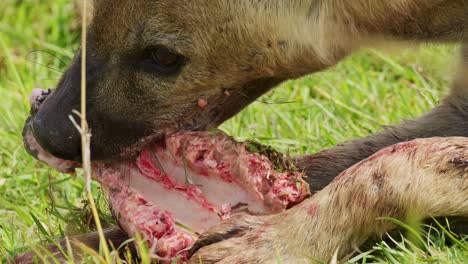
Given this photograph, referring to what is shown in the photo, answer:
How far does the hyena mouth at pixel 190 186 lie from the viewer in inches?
130

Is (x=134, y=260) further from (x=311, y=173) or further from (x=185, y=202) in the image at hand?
(x=311, y=173)

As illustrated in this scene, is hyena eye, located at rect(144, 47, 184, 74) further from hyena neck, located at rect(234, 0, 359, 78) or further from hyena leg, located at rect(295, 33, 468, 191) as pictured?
hyena leg, located at rect(295, 33, 468, 191)

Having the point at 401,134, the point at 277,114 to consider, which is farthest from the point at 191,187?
the point at 277,114

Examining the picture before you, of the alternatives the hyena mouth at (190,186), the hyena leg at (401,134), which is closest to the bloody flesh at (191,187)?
the hyena mouth at (190,186)

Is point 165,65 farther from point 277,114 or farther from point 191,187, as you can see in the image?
point 277,114

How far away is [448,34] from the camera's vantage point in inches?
144

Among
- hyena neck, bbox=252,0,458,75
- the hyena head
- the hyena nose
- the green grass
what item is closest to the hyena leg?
the green grass

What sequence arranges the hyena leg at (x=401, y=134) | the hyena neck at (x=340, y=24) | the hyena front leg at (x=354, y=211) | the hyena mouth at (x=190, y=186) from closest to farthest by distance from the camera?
the hyena front leg at (x=354, y=211)
the hyena mouth at (x=190, y=186)
the hyena neck at (x=340, y=24)
the hyena leg at (x=401, y=134)

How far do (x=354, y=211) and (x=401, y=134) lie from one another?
101 centimetres

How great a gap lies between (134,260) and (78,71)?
0.71m

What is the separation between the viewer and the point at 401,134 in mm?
4152

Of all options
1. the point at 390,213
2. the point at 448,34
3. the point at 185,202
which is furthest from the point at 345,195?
the point at 448,34

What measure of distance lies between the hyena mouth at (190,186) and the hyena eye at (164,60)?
0.73ft

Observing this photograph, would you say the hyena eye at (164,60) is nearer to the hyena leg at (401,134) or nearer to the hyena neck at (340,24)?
the hyena neck at (340,24)
